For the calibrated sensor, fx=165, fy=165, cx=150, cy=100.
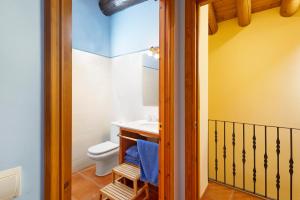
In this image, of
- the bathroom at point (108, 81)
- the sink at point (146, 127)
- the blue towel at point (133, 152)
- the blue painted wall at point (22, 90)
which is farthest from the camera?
the bathroom at point (108, 81)

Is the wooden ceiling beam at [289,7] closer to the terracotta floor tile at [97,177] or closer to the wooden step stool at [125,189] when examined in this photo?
the wooden step stool at [125,189]

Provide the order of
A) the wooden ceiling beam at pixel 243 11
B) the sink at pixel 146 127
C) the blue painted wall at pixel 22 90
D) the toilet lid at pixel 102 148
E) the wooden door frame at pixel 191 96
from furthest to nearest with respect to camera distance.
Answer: the toilet lid at pixel 102 148 < the wooden ceiling beam at pixel 243 11 < the sink at pixel 146 127 < the wooden door frame at pixel 191 96 < the blue painted wall at pixel 22 90

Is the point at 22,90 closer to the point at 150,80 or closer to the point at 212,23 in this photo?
the point at 150,80

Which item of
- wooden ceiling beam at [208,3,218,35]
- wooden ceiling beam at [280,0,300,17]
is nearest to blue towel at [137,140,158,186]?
wooden ceiling beam at [208,3,218,35]

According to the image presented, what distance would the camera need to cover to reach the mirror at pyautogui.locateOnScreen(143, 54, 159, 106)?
8.72 feet

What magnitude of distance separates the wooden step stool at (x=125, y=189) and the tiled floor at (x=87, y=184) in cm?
21

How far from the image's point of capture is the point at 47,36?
562mm

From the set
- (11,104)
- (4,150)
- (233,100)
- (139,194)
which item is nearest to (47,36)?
(11,104)

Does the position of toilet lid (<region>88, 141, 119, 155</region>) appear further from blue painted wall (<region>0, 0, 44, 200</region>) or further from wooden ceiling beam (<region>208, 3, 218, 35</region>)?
wooden ceiling beam (<region>208, 3, 218, 35</region>)

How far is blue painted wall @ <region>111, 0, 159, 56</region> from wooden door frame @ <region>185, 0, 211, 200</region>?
1.24 metres

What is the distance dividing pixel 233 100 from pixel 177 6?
237 centimetres

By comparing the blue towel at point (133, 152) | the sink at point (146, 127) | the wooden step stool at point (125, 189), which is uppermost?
the sink at point (146, 127)

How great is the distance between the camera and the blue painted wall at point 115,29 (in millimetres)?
2711

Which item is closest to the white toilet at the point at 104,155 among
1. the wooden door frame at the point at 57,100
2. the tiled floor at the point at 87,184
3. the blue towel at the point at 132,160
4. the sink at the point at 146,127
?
the tiled floor at the point at 87,184
